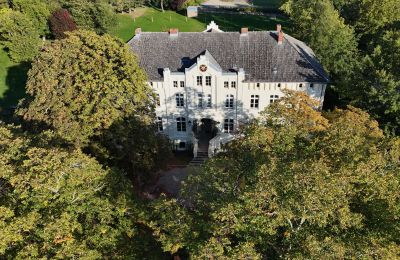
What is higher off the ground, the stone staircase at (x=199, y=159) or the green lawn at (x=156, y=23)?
the green lawn at (x=156, y=23)

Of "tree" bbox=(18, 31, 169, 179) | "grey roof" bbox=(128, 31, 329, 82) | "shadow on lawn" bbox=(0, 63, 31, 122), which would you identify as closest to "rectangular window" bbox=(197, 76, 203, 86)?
"grey roof" bbox=(128, 31, 329, 82)

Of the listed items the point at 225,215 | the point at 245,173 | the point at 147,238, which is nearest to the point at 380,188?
the point at 245,173

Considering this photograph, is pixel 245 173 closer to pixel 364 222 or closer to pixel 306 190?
pixel 306 190

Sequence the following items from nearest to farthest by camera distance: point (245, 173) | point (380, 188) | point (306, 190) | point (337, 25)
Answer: point (306, 190) → point (380, 188) → point (245, 173) → point (337, 25)

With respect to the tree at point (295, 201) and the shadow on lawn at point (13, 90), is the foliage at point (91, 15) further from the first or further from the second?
the tree at point (295, 201)

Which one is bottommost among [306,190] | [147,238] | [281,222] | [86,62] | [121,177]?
[147,238]

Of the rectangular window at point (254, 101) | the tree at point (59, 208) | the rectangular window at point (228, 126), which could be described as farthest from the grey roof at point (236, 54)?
the tree at point (59, 208)
